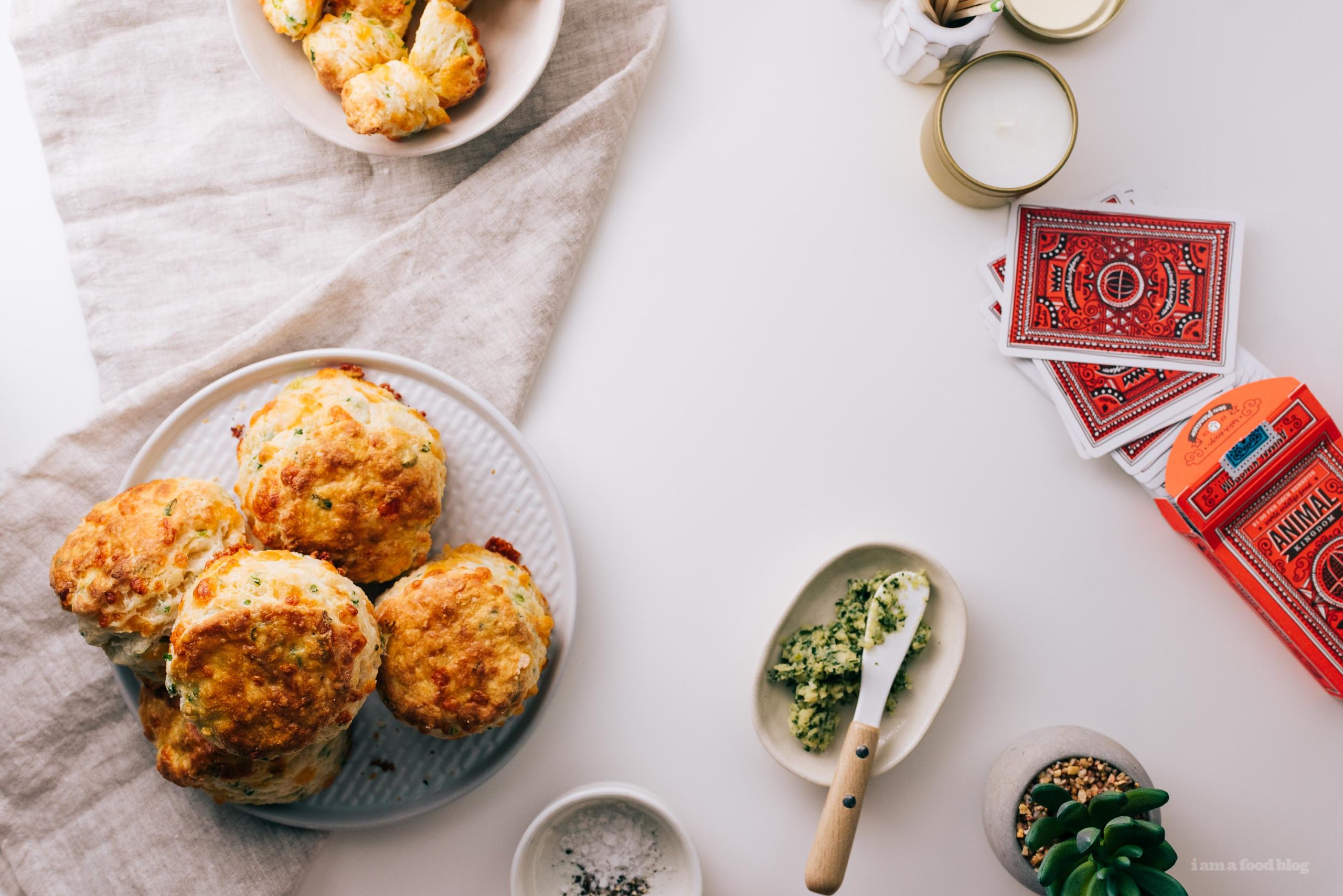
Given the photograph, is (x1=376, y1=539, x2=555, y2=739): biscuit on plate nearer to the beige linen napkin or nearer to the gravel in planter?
the beige linen napkin

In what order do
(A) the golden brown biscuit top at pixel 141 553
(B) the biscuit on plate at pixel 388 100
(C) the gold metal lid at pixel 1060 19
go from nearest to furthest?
(A) the golden brown biscuit top at pixel 141 553 < (B) the biscuit on plate at pixel 388 100 < (C) the gold metal lid at pixel 1060 19

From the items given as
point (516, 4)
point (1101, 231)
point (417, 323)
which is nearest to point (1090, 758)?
point (1101, 231)

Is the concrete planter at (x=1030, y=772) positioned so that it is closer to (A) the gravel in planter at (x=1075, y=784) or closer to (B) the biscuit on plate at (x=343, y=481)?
(A) the gravel in planter at (x=1075, y=784)

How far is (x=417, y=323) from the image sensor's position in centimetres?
210

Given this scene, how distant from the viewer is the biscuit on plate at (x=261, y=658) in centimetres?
151

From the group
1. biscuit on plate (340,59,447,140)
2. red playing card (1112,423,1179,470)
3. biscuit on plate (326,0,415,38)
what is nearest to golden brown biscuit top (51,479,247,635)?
biscuit on plate (340,59,447,140)

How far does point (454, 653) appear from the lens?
5.59 feet

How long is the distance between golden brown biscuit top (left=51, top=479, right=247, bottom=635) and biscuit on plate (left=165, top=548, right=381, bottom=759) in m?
0.11

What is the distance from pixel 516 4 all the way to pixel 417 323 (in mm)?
783

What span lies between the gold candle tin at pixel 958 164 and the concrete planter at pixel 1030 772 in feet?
4.14

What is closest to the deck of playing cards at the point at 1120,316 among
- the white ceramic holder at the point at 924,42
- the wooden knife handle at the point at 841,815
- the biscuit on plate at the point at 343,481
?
the white ceramic holder at the point at 924,42

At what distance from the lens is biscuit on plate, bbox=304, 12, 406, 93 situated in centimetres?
189

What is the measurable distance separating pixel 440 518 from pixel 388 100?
3.01 ft
